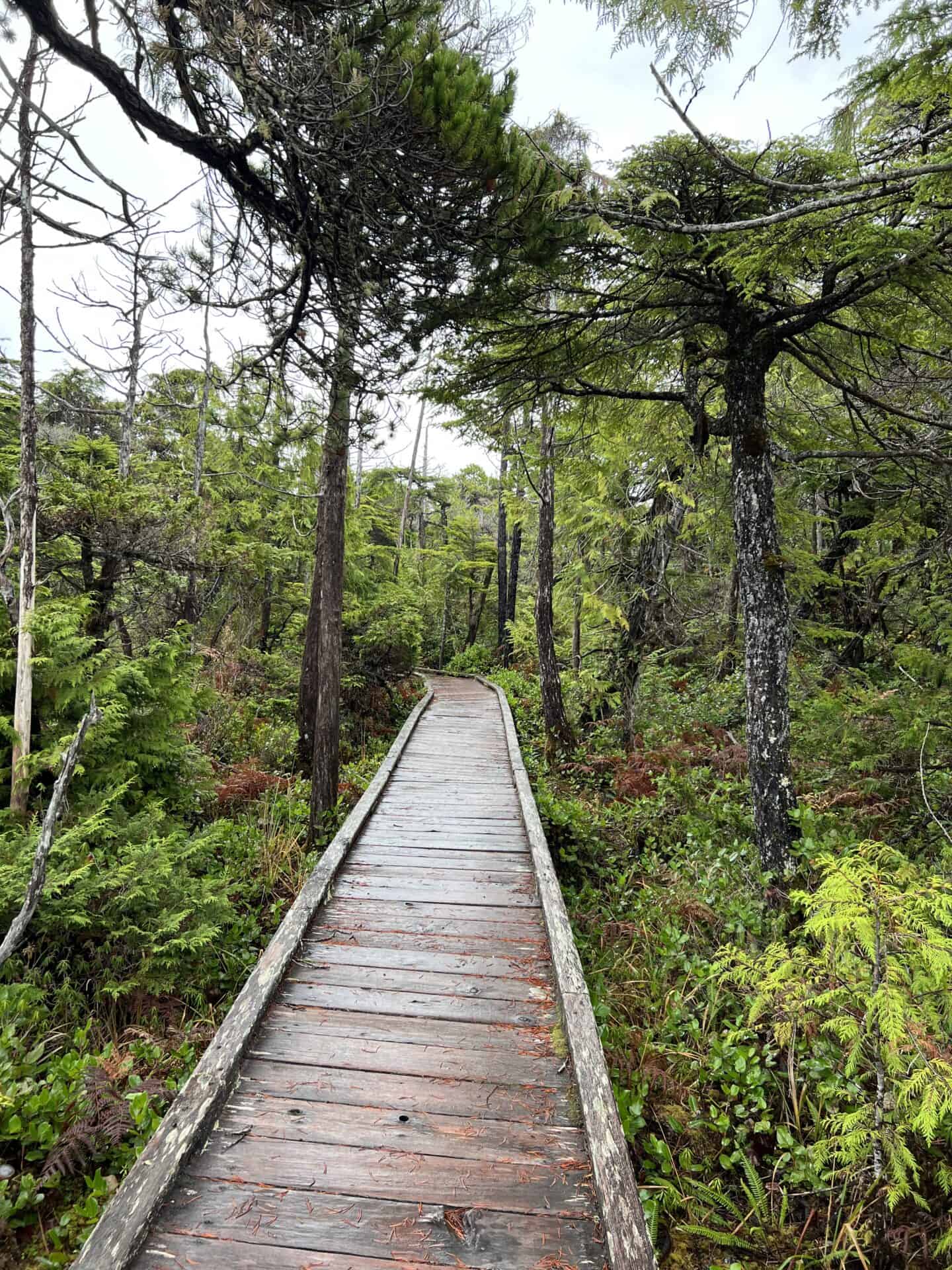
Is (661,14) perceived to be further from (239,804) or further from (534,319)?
(239,804)

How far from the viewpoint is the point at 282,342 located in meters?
4.04

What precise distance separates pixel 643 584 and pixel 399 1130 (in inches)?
335

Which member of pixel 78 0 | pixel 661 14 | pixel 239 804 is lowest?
pixel 239 804

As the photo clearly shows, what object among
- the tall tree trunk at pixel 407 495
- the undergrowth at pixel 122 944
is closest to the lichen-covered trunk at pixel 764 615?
the undergrowth at pixel 122 944

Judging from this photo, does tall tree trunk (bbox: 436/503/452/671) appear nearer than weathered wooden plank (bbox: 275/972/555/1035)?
No

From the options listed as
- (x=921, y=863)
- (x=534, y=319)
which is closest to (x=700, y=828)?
(x=921, y=863)

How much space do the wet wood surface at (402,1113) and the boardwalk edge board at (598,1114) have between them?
0.09m

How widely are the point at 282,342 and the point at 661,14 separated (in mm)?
2991

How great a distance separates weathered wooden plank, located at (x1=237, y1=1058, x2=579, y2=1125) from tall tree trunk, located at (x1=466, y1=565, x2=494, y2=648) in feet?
75.6

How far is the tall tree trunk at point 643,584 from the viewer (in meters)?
9.43

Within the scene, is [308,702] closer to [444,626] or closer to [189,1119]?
[189,1119]

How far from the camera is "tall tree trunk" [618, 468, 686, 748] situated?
943 centimetres

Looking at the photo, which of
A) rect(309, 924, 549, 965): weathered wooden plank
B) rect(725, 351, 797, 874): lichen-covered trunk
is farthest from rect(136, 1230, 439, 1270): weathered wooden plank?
rect(725, 351, 797, 874): lichen-covered trunk

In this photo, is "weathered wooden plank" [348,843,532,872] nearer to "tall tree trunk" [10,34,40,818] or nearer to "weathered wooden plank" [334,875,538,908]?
"weathered wooden plank" [334,875,538,908]
